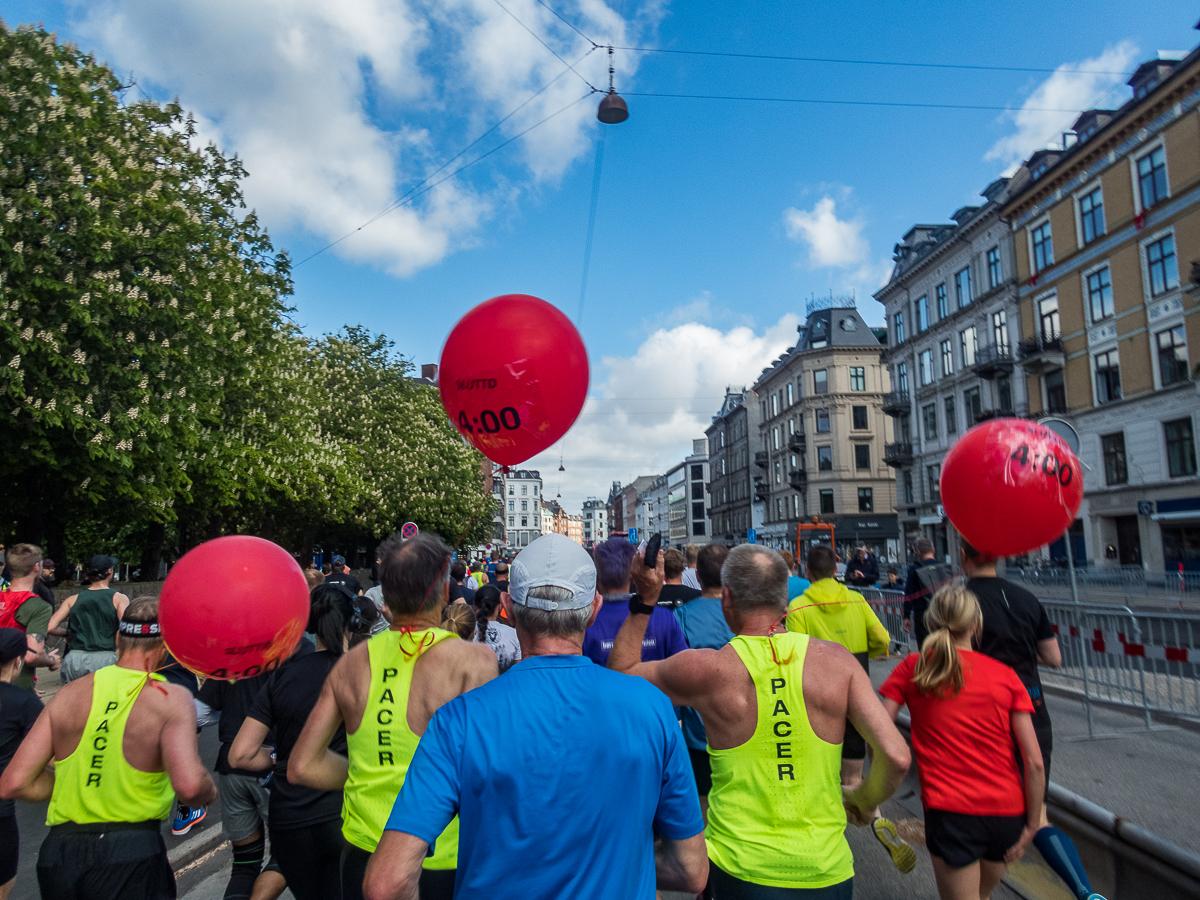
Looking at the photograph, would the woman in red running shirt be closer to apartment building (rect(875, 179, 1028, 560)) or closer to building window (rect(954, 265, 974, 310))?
apartment building (rect(875, 179, 1028, 560))

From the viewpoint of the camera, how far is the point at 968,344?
35.8m

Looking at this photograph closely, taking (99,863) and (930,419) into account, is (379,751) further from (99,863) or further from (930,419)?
(930,419)

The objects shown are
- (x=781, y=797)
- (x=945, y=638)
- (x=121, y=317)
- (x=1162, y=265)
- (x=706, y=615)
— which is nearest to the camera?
(x=781, y=797)

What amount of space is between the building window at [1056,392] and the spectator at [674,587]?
96.0ft

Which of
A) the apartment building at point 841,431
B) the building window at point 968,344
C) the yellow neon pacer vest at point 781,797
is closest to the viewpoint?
the yellow neon pacer vest at point 781,797

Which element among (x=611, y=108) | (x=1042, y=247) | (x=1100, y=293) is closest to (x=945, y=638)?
(x=611, y=108)

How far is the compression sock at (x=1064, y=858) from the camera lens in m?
3.55

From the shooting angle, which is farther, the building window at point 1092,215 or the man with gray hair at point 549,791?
the building window at point 1092,215

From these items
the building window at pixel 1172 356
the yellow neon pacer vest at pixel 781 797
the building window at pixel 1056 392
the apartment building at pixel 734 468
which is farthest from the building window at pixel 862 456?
the yellow neon pacer vest at pixel 781 797

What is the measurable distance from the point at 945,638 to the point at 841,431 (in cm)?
5360

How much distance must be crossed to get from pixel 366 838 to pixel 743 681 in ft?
4.83

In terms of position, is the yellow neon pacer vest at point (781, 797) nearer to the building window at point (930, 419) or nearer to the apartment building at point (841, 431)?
the building window at point (930, 419)

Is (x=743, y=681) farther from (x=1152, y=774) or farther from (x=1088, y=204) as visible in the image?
(x=1088, y=204)

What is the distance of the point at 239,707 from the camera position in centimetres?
421
